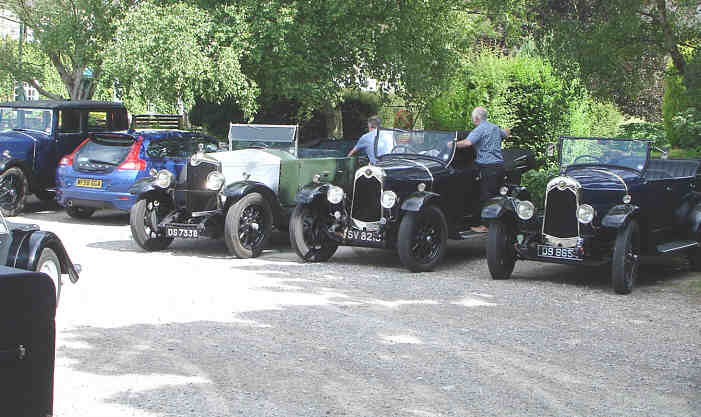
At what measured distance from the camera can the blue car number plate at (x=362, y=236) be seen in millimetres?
11070

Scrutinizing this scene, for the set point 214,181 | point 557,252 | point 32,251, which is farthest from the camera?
point 214,181

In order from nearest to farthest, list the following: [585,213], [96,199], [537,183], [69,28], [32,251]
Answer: [32,251] → [585,213] → [537,183] → [96,199] → [69,28]

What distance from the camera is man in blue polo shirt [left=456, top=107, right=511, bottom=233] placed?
1204cm

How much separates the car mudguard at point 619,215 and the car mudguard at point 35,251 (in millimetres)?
5589

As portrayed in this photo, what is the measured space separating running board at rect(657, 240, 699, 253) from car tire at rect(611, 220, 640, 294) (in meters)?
0.58

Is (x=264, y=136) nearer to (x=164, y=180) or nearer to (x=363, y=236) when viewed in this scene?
(x=164, y=180)

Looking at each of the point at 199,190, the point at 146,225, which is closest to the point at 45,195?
the point at 146,225

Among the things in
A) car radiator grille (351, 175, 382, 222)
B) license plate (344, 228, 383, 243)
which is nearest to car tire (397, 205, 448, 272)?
license plate (344, 228, 383, 243)

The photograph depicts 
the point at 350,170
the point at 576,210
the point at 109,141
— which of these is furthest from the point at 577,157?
the point at 109,141

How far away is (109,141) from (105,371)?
9.53 meters

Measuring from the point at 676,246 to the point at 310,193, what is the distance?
4.57 m

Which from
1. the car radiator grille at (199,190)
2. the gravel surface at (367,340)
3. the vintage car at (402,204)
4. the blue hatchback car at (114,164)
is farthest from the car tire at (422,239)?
the blue hatchback car at (114,164)

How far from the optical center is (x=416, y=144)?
1209cm

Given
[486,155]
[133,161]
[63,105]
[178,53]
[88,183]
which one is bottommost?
[88,183]
